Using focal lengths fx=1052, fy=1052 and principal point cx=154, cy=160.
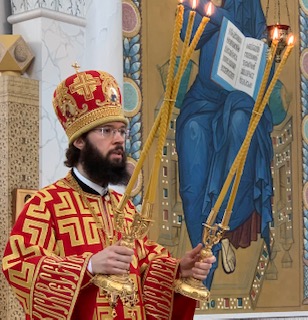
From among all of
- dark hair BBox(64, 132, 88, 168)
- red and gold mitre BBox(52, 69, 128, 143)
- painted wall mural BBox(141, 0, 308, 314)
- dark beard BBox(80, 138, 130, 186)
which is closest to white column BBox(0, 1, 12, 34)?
painted wall mural BBox(141, 0, 308, 314)

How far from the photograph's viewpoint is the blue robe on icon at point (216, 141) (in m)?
8.27

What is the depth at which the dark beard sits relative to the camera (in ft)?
14.8

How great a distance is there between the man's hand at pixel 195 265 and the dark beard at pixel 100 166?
0.47 meters

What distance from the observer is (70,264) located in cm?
426

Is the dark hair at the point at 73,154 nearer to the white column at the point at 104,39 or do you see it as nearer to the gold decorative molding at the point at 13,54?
Result: the gold decorative molding at the point at 13,54

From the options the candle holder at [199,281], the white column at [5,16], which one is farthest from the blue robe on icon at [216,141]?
the candle holder at [199,281]

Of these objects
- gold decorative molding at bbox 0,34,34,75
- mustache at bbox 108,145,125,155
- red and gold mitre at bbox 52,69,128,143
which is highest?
gold decorative molding at bbox 0,34,34,75

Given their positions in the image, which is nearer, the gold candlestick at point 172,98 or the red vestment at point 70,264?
the gold candlestick at point 172,98

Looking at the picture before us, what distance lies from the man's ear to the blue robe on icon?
11.7 feet

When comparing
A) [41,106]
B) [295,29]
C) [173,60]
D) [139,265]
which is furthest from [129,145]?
[173,60]

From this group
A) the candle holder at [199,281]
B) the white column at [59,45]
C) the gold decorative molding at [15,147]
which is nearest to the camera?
the candle holder at [199,281]

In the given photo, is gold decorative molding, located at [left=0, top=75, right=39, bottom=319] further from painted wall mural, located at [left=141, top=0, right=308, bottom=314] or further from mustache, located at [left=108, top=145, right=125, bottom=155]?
mustache, located at [left=108, top=145, right=125, bottom=155]

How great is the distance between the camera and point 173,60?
3.86 metres

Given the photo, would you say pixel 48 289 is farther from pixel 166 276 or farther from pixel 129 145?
pixel 129 145
